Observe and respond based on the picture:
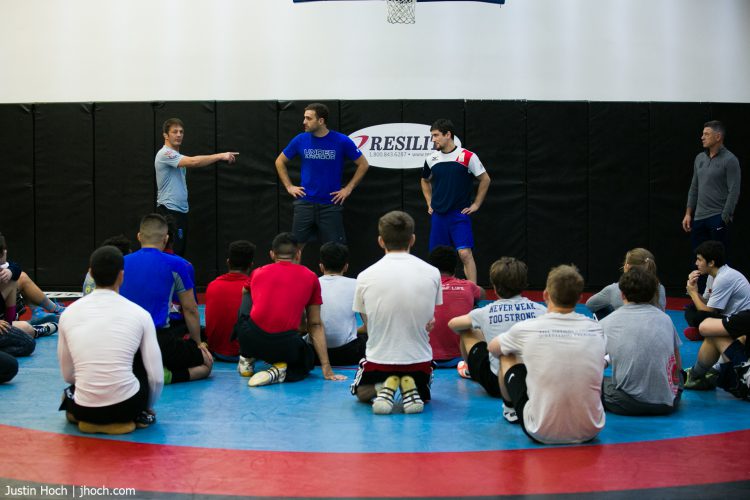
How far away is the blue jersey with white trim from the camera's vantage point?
34.6 feet

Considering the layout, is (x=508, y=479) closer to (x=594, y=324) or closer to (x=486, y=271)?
(x=594, y=324)

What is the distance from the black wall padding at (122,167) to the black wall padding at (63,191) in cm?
12

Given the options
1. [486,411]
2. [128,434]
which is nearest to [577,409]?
[486,411]

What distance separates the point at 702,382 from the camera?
22.5ft

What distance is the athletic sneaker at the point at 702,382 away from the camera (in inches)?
270

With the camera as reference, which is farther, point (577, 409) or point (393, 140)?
point (393, 140)

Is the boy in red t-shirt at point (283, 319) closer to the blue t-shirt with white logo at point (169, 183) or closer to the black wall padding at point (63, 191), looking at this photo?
the blue t-shirt with white logo at point (169, 183)

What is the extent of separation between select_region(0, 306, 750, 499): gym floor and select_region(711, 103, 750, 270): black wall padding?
20.7 feet

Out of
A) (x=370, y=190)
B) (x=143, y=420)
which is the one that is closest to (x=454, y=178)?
(x=370, y=190)

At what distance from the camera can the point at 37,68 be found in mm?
13133

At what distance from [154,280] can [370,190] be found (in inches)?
242

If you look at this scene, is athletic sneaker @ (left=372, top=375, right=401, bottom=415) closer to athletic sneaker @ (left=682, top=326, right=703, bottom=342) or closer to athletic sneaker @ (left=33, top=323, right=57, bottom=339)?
athletic sneaker @ (left=682, top=326, right=703, bottom=342)

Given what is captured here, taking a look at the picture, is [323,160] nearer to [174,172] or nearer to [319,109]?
[319,109]

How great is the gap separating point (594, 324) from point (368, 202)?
7.54 m
